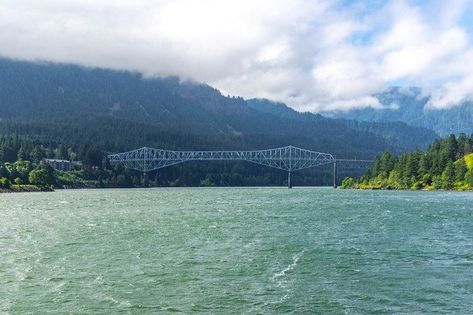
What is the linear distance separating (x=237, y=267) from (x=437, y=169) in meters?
149

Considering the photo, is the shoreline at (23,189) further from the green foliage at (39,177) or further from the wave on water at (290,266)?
the wave on water at (290,266)

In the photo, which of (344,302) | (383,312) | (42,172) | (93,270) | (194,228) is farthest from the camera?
(42,172)

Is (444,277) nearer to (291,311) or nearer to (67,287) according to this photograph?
(291,311)

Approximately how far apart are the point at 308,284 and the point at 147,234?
2487 cm

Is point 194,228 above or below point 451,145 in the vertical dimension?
below

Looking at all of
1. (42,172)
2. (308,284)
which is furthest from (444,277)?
(42,172)

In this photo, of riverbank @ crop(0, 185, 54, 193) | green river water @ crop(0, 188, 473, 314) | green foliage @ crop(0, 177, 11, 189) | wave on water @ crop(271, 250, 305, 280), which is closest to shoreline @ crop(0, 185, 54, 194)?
riverbank @ crop(0, 185, 54, 193)

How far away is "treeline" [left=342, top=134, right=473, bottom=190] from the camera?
163 meters

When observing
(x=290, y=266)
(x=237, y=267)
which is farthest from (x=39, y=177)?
(x=290, y=266)

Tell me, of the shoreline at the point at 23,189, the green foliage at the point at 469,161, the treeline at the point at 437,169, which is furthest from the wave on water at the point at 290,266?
the green foliage at the point at 469,161

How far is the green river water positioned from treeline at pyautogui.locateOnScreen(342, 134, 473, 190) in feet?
347

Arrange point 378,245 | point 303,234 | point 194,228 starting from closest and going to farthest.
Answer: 1. point 378,245
2. point 303,234
3. point 194,228

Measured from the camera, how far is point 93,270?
3509 cm

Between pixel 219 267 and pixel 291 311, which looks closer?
pixel 291 311
